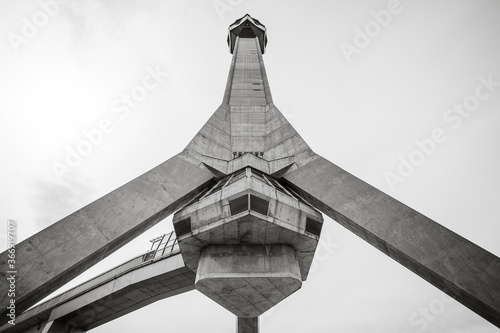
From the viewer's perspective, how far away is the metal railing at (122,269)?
1888 centimetres

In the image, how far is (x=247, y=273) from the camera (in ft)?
28.8

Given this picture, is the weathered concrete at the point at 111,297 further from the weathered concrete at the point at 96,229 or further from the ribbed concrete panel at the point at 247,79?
the ribbed concrete panel at the point at 247,79

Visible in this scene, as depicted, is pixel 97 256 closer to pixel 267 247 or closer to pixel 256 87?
pixel 267 247

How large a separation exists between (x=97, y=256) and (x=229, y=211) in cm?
424

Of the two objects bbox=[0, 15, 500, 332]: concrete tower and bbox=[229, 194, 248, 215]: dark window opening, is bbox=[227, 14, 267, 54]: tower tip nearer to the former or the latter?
bbox=[0, 15, 500, 332]: concrete tower

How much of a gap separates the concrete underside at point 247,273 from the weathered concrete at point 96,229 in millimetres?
2419

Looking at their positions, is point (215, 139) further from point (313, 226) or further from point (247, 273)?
point (247, 273)

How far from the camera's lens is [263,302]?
9812 millimetres

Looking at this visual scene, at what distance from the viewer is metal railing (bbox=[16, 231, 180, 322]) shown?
18.9 metres

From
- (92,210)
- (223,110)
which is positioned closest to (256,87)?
(223,110)

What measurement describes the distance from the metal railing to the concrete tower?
8316 millimetres

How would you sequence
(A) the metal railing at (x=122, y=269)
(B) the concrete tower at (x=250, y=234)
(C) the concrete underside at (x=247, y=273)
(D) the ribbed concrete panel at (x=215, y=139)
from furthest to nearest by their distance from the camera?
(A) the metal railing at (x=122, y=269) < (D) the ribbed concrete panel at (x=215, y=139) < (C) the concrete underside at (x=247, y=273) < (B) the concrete tower at (x=250, y=234)

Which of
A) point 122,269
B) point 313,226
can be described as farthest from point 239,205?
point 122,269

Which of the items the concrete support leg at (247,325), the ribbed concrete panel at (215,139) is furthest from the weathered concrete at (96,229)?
the concrete support leg at (247,325)
